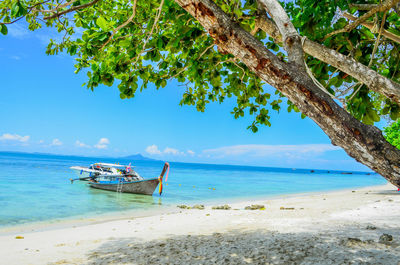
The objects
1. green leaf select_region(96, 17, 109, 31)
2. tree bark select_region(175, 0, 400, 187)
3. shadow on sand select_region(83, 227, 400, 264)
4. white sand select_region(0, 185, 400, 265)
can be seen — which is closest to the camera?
tree bark select_region(175, 0, 400, 187)

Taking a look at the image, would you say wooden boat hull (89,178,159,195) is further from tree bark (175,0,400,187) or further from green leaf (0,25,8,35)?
tree bark (175,0,400,187)

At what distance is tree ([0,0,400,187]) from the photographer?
74.7 inches

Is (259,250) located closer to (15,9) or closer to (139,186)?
(15,9)

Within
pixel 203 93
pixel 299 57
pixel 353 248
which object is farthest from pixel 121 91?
pixel 353 248

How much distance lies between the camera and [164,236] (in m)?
6.11

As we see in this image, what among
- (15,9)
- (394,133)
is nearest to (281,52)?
(15,9)

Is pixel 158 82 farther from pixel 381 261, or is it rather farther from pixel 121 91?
pixel 381 261

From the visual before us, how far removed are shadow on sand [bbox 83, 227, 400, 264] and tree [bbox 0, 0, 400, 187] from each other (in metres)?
1.94

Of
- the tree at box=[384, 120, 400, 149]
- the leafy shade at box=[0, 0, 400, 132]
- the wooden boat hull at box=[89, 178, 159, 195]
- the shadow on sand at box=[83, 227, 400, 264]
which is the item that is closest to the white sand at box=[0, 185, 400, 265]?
the shadow on sand at box=[83, 227, 400, 264]

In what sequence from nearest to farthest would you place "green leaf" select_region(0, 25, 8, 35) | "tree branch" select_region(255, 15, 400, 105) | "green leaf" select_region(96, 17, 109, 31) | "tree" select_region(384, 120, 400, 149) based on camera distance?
"tree branch" select_region(255, 15, 400, 105) < "green leaf" select_region(0, 25, 8, 35) < "green leaf" select_region(96, 17, 109, 31) < "tree" select_region(384, 120, 400, 149)

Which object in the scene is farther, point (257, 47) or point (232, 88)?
point (232, 88)

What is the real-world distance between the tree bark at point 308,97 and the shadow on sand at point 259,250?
8.55ft

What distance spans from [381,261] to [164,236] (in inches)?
154

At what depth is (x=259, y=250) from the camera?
4.43 metres
